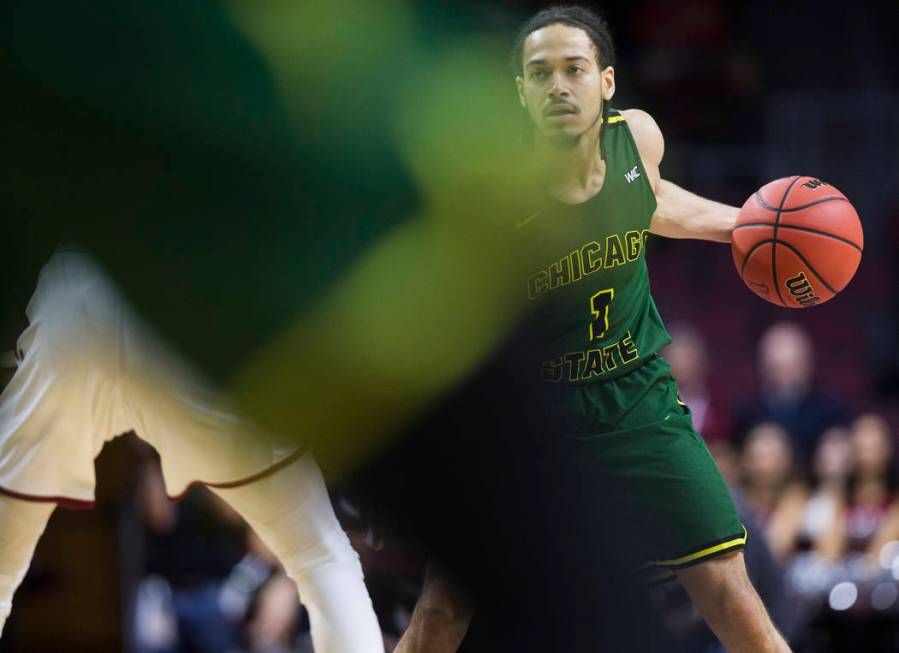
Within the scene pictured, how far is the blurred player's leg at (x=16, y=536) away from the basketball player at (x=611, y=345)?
838 mm

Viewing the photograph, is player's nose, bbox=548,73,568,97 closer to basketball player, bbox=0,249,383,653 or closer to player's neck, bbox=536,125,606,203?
player's neck, bbox=536,125,606,203

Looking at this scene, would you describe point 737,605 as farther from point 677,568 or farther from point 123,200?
point 123,200

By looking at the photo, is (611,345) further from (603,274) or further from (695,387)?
(695,387)

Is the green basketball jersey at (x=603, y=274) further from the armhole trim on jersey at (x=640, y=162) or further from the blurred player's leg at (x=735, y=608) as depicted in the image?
the blurred player's leg at (x=735, y=608)

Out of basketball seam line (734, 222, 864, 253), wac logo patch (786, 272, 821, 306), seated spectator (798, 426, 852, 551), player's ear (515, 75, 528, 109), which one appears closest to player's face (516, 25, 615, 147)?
player's ear (515, 75, 528, 109)

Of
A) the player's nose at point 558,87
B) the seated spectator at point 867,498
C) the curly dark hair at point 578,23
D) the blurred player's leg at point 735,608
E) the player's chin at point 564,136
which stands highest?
the curly dark hair at point 578,23

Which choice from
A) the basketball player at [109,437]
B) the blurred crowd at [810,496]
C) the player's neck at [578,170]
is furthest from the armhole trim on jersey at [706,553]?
the blurred crowd at [810,496]

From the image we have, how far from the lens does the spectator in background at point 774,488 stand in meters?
6.14

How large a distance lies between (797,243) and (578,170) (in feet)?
1.80

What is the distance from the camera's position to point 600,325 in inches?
118

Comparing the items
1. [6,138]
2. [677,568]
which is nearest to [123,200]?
[6,138]

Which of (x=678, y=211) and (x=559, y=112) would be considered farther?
(x=678, y=211)

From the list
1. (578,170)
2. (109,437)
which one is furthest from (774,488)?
(109,437)

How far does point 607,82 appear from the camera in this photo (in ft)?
9.73
